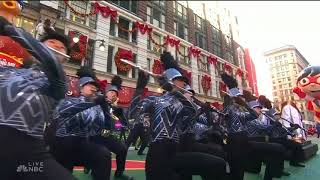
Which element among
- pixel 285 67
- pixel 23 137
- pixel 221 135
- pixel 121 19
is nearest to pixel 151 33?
pixel 121 19

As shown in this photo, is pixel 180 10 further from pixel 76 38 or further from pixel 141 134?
pixel 141 134

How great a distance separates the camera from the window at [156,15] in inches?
1144

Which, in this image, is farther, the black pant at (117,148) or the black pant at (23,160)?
the black pant at (117,148)

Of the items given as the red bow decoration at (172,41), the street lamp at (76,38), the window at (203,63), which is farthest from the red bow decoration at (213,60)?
the street lamp at (76,38)

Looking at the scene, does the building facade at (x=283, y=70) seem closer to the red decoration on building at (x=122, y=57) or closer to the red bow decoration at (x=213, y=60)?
the red decoration on building at (x=122, y=57)

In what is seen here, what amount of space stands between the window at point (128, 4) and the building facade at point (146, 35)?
0.34 feet

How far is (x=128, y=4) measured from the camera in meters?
27.1

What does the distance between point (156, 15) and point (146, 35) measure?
3831 millimetres

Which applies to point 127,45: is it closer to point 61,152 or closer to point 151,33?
point 151,33

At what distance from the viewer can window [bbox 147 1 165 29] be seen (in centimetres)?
2906

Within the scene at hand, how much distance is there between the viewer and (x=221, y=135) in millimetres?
7977

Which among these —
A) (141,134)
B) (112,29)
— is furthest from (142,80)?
(112,29)

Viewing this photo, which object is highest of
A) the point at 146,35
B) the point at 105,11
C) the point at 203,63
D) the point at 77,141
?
the point at 105,11

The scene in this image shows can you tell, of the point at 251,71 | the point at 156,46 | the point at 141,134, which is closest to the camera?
the point at 141,134
